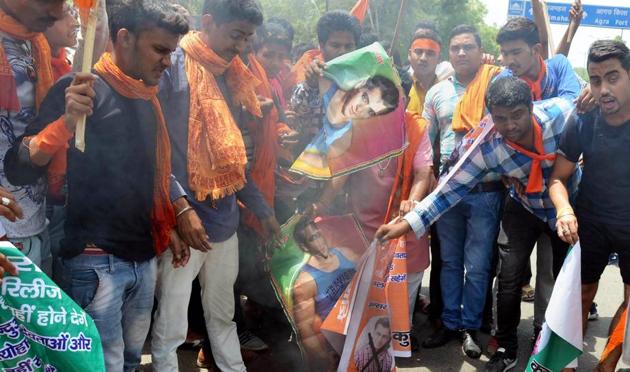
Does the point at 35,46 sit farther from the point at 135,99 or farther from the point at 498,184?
the point at 498,184

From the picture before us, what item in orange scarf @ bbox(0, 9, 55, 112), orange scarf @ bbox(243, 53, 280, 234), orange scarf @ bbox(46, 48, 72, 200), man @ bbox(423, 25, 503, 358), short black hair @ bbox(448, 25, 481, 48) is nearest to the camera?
orange scarf @ bbox(0, 9, 55, 112)

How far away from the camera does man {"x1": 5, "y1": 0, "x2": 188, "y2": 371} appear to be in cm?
216

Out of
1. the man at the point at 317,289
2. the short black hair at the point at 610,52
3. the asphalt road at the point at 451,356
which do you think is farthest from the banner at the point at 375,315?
the short black hair at the point at 610,52

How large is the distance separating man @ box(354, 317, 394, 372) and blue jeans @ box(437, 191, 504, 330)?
0.89m

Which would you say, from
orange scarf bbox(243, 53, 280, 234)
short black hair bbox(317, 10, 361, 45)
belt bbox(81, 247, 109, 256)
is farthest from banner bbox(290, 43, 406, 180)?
belt bbox(81, 247, 109, 256)

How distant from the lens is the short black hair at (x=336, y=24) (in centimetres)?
358

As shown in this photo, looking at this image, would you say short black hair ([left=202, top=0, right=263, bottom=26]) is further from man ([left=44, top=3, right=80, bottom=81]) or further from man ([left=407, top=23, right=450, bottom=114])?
man ([left=407, top=23, right=450, bottom=114])

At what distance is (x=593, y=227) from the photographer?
317 cm

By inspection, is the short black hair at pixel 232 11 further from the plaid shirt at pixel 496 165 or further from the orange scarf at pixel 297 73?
the orange scarf at pixel 297 73

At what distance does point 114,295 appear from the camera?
2.26 m

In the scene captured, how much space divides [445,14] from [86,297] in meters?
7.63

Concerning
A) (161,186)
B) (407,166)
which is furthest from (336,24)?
(161,186)

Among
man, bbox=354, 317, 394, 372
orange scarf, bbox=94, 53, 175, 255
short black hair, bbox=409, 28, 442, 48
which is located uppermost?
short black hair, bbox=409, 28, 442, 48

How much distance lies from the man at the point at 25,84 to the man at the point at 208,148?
19.6 inches
